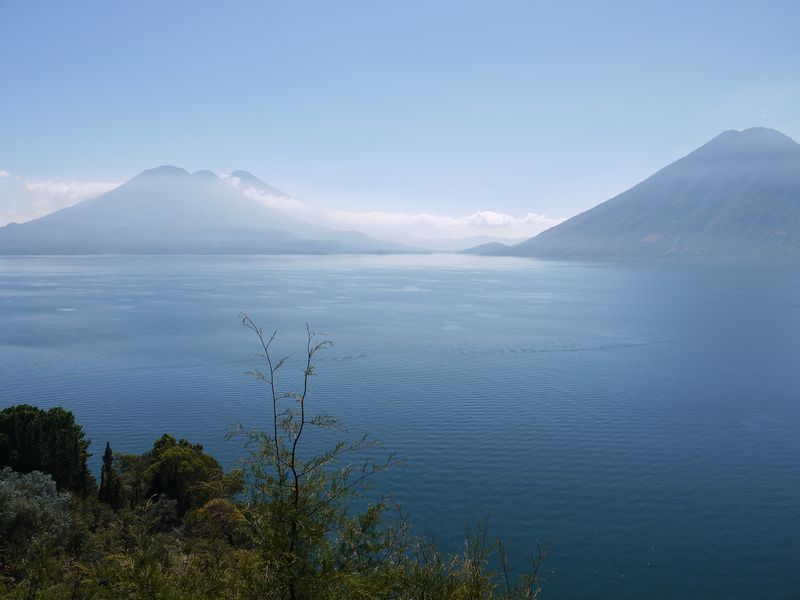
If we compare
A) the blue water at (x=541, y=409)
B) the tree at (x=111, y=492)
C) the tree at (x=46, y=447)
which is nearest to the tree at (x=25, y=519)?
the tree at (x=111, y=492)

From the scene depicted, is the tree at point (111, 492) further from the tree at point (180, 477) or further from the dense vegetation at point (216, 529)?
the tree at point (180, 477)

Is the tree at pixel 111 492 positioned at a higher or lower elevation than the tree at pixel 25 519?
lower

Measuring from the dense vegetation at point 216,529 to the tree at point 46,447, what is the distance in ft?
0.24

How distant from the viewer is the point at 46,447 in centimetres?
3844

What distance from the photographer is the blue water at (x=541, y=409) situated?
1335 inches

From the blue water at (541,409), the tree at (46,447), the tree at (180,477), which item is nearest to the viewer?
the blue water at (541,409)

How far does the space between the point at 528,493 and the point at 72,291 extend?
172 m

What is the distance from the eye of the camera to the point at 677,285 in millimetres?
194000

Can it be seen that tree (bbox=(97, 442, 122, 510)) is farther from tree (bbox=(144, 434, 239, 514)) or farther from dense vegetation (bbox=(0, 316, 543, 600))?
tree (bbox=(144, 434, 239, 514))

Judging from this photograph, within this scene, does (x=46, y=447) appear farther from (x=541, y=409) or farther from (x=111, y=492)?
(x=541, y=409)

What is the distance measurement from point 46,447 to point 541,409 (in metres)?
43.2

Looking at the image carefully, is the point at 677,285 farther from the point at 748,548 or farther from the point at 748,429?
the point at 748,548

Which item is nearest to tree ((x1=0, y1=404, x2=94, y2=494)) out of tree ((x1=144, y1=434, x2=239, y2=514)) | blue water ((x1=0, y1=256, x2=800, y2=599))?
tree ((x1=144, y1=434, x2=239, y2=514))

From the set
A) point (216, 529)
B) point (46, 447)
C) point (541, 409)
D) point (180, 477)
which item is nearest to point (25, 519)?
point (216, 529)
